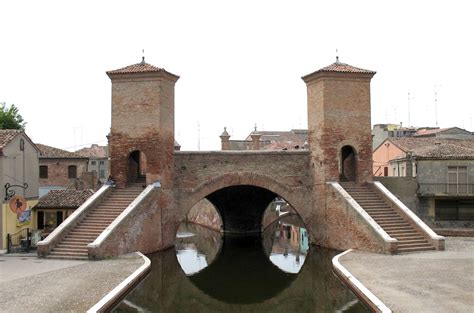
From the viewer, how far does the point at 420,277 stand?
45.2 feet

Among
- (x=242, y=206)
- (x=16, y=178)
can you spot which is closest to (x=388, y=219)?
(x=242, y=206)

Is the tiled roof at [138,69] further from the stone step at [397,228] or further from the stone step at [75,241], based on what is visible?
the stone step at [397,228]

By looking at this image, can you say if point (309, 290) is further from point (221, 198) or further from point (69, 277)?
point (221, 198)

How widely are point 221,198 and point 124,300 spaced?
17.3 meters

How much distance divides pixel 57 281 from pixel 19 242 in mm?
7579

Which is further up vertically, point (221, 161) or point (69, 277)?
point (221, 161)

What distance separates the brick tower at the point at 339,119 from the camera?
22.7 meters

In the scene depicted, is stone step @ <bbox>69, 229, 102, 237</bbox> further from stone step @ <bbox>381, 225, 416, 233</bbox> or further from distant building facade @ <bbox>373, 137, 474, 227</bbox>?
distant building facade @ <bbox>373, 137, 474, 227</bbox>

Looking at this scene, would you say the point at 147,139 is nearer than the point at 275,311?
No

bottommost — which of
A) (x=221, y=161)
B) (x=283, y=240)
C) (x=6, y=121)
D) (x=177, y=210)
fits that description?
(x=283, y=240)

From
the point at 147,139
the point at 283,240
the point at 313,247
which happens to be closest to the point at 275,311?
the point at 313,247

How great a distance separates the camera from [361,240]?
19156 mm

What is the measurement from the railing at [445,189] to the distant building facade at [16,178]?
1923 centimetres

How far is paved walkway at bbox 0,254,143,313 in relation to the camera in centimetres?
1147
